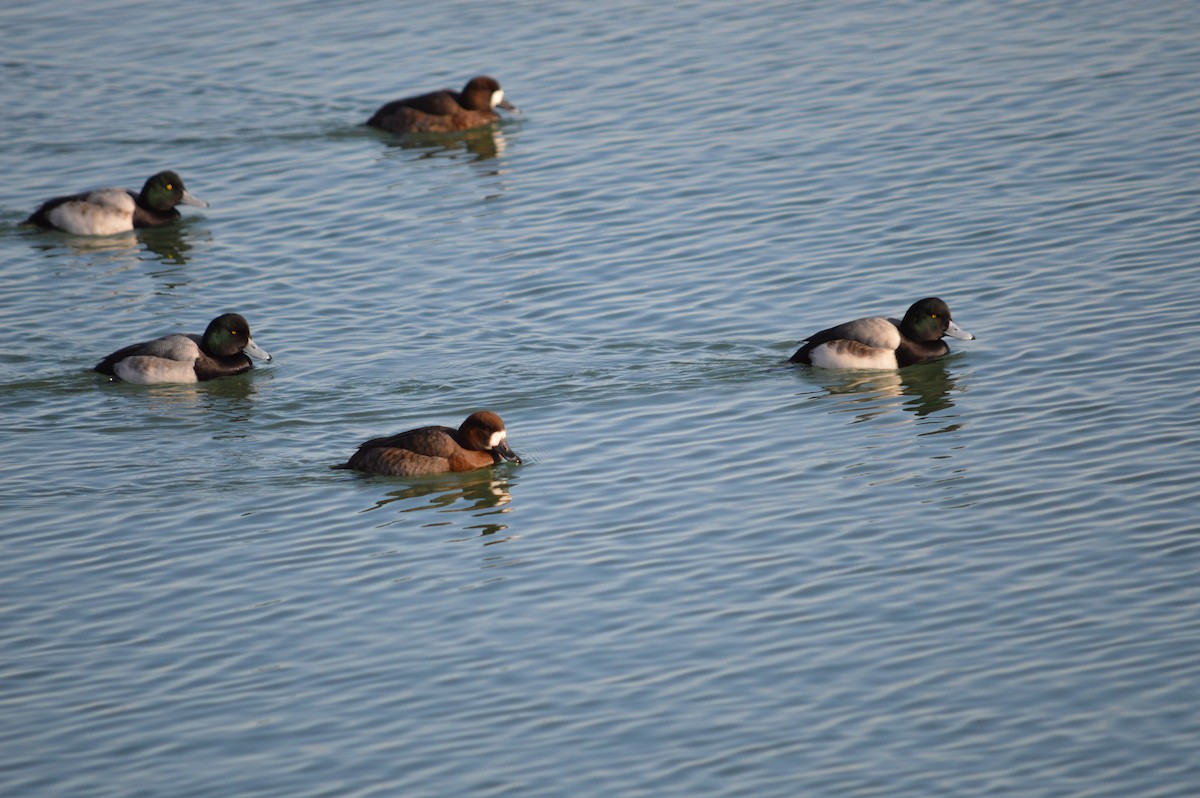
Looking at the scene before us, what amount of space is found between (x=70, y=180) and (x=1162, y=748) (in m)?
18.1

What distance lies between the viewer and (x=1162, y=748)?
8461 mm

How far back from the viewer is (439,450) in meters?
12.6

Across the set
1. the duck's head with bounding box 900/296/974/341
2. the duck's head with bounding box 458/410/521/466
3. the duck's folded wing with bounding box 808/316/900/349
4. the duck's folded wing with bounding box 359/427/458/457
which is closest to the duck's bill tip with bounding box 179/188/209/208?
the duck's folded wing with bounding box 359/427/458/457

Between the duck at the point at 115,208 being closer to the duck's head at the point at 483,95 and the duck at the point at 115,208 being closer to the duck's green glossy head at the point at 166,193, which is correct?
the duck's green glossy head at the point at 166,193

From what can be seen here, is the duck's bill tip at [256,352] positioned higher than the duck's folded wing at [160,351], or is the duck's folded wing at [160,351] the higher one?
the duck's folded wing at [160,351]

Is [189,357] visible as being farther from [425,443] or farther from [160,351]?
[425,443]

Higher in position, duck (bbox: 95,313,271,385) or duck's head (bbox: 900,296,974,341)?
duck (bbox: 95,313,271,385)

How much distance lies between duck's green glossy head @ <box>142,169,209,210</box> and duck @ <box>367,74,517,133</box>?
369 centimetres

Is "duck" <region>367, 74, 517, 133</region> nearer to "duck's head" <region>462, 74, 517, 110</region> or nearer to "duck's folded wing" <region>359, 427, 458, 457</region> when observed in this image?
"duck's head" <region>462, 74, 517, 110</region>

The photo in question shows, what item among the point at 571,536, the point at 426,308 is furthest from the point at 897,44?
the point at 571,536

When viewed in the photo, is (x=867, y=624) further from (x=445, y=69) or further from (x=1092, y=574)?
(x=445, y=69)

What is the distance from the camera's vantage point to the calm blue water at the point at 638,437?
9055mm

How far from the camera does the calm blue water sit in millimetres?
9055

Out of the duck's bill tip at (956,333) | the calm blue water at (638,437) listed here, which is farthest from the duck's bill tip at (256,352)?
the duck's bill tip at (956,333)
